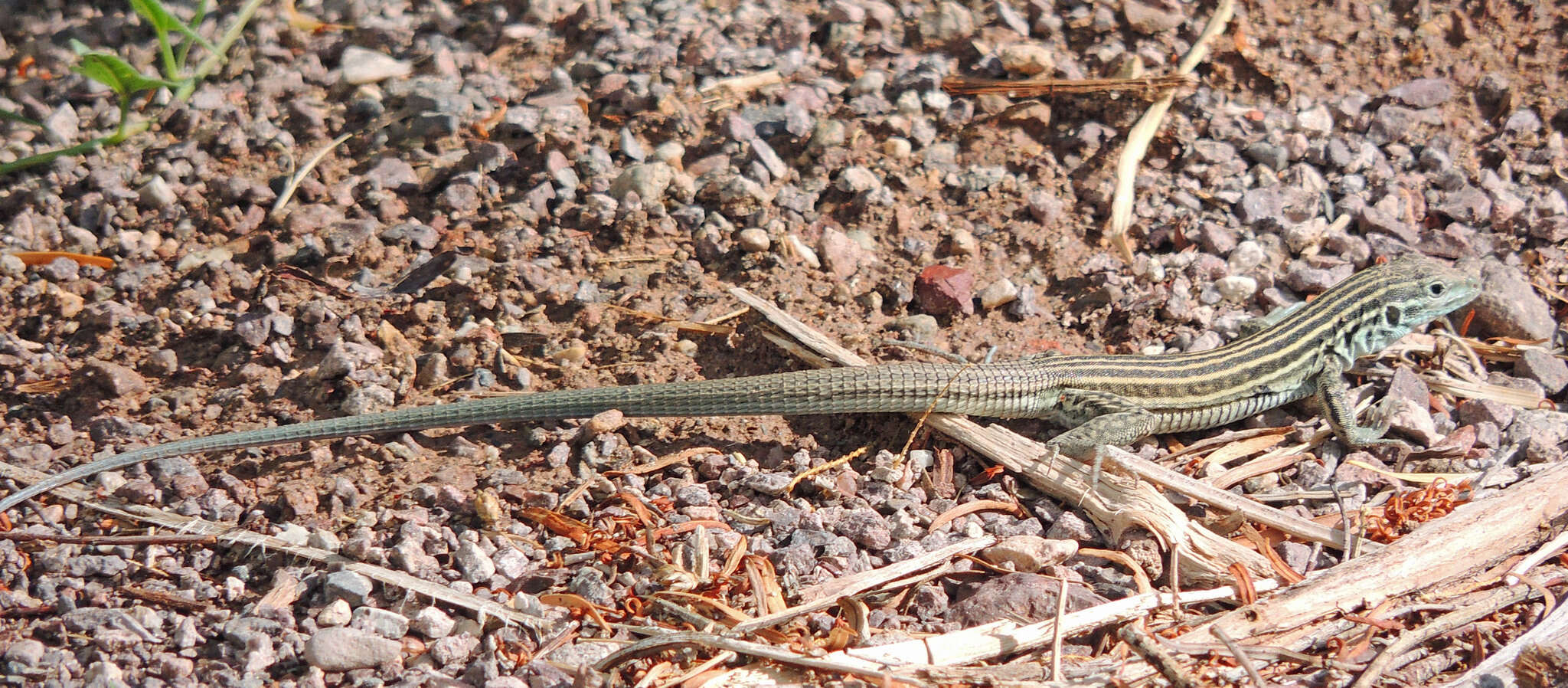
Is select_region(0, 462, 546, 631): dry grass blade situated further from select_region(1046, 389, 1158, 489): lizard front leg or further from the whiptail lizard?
select_region(1046, 389, 1158, 489): lizard front leg

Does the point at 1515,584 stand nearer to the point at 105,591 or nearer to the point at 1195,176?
the point at 1195,176

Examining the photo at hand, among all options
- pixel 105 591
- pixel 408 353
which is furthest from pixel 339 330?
pixel 105 591

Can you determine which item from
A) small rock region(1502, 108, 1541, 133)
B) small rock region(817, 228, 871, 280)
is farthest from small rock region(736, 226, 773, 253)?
small rock region(1502, 108, 1541, 133)

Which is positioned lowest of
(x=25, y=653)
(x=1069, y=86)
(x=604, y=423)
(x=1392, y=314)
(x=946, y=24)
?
(x=25, y=653)

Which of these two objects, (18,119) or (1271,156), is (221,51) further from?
(1271,156)

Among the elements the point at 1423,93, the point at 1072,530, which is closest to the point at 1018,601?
the point at 1072,530

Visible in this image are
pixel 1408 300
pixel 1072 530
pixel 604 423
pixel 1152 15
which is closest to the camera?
pixel 1072 530
